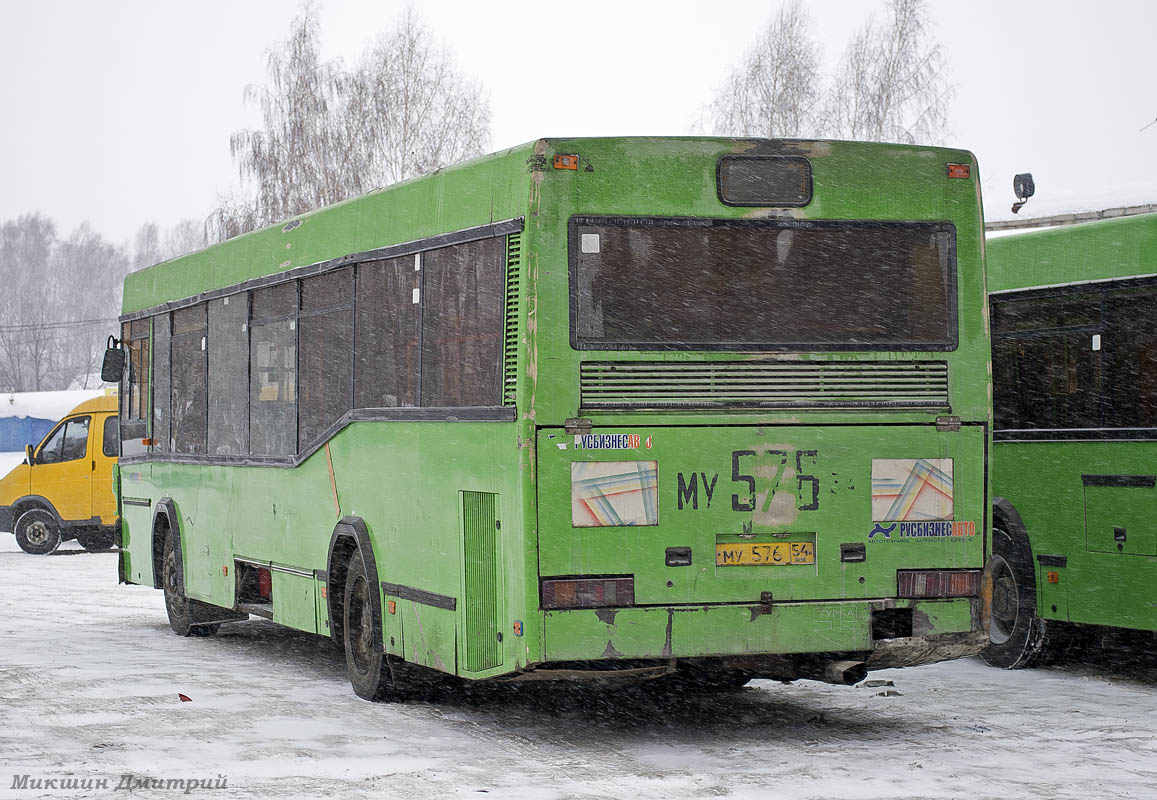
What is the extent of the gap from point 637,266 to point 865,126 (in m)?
44.9

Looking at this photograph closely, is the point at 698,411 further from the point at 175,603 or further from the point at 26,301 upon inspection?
the point at 26,301

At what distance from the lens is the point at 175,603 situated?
618 inches

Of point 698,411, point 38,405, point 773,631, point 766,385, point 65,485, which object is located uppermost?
point 38,405

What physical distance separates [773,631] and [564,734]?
1.43 m

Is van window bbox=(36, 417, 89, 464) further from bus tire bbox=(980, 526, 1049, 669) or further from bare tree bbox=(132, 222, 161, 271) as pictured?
bare tree bbox=(132, 222, 161, 271)

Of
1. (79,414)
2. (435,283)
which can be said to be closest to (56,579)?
(79,414)

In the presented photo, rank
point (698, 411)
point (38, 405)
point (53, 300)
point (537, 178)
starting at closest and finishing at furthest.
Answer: point (537, 178)
point (698, 411)
point (38, 405)
point (53, 300)

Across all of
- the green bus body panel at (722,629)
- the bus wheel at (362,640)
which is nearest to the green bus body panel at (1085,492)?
the green bus body panel at (722,629)

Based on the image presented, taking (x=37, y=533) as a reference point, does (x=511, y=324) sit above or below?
above

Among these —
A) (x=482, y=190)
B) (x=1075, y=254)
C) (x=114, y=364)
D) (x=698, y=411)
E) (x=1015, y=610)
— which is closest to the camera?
(x=698, y=411)

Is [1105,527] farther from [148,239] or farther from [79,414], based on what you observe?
[148,239]

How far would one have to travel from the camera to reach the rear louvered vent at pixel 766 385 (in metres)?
9.18

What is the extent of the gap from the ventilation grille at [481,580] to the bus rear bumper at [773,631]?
1.85 ft

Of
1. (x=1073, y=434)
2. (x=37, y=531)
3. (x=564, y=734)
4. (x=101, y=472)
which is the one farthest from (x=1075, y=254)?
(x=37, y=531)
